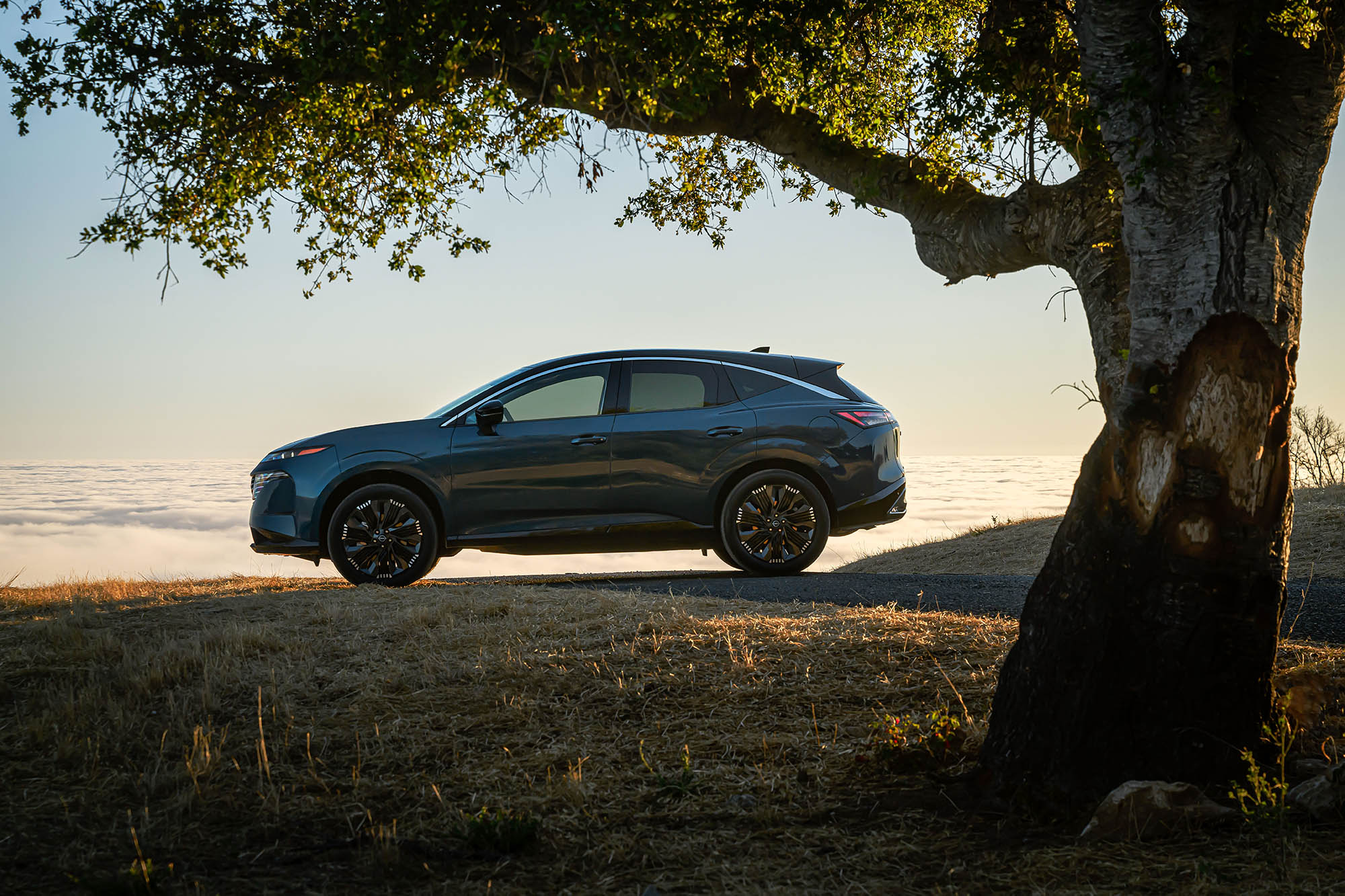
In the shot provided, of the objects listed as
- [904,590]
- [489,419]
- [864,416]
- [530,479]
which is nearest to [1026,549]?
[864,416]

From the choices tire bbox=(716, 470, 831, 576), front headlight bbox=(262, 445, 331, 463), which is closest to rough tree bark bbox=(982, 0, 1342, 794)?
tire bbox=(716, 470, 831, 576)

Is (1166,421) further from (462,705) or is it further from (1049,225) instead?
(462,705)

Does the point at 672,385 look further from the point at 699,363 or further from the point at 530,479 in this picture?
the point at 530,479

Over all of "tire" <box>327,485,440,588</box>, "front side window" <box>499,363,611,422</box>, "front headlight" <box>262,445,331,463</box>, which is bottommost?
"tire" <box>327,485,440,588</box>

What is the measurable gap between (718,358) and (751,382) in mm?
400

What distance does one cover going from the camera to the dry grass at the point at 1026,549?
12227 mm

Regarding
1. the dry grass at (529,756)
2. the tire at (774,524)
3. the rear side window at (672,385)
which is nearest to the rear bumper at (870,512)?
the tire at (774,524)

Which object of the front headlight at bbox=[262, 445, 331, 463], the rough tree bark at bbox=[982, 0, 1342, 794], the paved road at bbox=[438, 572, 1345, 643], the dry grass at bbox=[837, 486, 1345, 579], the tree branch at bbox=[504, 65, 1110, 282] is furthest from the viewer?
the dry grass at bbox=[837, 486, 1345, 579]

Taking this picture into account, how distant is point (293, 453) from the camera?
380 inches

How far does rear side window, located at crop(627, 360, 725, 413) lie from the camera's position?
383 inches

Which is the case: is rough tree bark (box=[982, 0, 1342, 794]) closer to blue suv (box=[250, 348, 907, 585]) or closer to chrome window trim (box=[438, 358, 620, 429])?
blue suv (box=[250, 348, 907, 585])

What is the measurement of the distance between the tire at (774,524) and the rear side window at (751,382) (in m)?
0.78

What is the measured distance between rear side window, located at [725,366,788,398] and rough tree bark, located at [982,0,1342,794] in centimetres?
527

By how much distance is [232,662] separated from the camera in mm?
5910
